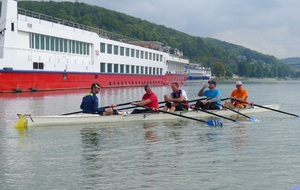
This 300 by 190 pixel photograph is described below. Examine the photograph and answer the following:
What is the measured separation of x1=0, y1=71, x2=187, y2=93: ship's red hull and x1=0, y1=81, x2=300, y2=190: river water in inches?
925

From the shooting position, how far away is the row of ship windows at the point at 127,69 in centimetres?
6189

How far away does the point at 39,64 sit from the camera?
45.6m

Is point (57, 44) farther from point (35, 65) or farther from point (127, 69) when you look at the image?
point (127, 69)

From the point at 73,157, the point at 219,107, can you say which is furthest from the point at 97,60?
the point at 73,157

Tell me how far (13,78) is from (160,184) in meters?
35.0

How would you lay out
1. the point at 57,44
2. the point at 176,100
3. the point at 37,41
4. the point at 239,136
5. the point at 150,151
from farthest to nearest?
the point at 57,44
the point at 37,41
the point at 176,100
the point at 239,136
the point at 150,151

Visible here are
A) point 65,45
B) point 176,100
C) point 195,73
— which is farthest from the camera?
point 195,73

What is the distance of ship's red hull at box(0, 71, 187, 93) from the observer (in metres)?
41.2

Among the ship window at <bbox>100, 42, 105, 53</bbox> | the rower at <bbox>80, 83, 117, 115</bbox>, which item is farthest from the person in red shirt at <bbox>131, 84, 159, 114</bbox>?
the ship window at <bbox>100, 42, 105, 53</bbox>

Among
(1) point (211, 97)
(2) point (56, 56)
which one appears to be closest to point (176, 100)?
(1) point (211, 97)

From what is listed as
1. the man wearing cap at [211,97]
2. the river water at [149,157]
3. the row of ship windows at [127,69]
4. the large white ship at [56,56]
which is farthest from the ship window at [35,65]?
the man wearing cap at [211,97]

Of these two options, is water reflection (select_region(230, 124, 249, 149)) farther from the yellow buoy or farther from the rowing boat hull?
the yellow buoy

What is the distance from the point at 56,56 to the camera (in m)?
49.5

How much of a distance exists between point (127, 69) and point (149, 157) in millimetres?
58841
